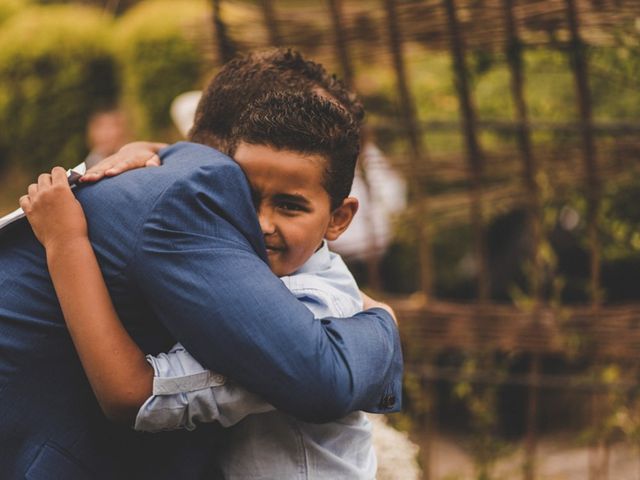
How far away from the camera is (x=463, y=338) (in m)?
3.83

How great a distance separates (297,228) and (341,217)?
0.75 ft

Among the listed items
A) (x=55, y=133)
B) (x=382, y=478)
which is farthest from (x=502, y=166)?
(x=55, y=133)

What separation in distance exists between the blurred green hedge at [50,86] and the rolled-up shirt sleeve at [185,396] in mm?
8901

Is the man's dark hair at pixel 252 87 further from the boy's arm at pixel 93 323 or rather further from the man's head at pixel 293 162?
the boy's arm at pixel 93 323

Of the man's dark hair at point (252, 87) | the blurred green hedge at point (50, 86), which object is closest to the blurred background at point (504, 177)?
the man's dark hair at point (252, 87)

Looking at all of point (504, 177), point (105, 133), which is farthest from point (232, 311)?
point (105, 133)

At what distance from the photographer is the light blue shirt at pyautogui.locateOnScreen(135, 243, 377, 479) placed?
5.15 feet

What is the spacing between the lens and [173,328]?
1.54 metres

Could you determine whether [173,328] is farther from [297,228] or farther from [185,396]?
[297,228]

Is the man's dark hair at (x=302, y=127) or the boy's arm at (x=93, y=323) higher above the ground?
the man's dark hair at (x=302, y=127)

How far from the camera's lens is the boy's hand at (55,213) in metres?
1.59

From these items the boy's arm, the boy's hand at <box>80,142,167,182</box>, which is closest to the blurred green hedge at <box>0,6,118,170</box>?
the boy's hand at <box>80,142,167,182</box>

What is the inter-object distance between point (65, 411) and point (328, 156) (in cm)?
72

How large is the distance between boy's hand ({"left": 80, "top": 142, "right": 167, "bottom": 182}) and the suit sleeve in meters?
0.23
